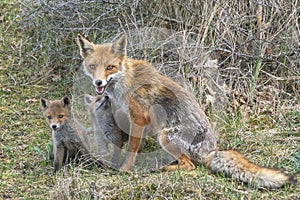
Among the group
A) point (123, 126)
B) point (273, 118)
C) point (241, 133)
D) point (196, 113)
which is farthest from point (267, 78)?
point (123, 126)

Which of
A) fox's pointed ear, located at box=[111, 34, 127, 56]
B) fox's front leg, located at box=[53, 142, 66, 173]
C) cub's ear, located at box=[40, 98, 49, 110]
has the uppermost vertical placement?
fox's pointed ear, located at box=[111, 34, 127, 56]

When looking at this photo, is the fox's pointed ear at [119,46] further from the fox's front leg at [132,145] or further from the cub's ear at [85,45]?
the fox's front leg at [132,145]

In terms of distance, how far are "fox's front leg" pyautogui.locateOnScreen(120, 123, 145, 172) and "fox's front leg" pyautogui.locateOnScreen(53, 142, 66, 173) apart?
29.4 inches

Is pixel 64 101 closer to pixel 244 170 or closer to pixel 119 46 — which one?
pixel 119 46

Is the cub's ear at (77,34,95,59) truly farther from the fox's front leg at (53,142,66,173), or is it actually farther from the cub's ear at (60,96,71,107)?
the fox's front leg at (53,142,66,173)

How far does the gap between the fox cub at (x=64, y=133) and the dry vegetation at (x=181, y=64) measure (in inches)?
9.0

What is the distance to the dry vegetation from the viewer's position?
7406mm

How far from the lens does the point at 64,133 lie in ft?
23.0

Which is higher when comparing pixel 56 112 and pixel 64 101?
pixel 64 101

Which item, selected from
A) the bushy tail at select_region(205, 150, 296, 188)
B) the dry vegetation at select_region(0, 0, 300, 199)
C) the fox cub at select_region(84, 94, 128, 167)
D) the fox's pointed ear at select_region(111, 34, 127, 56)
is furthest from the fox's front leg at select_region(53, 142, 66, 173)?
the bushy tail at select_region(205, 150, 296, 188)

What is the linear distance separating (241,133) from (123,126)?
5.37 feet

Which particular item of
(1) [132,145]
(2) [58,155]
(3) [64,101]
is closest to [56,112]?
(3) [64,101]

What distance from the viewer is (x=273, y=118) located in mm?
8094

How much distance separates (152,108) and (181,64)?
5.91ft
